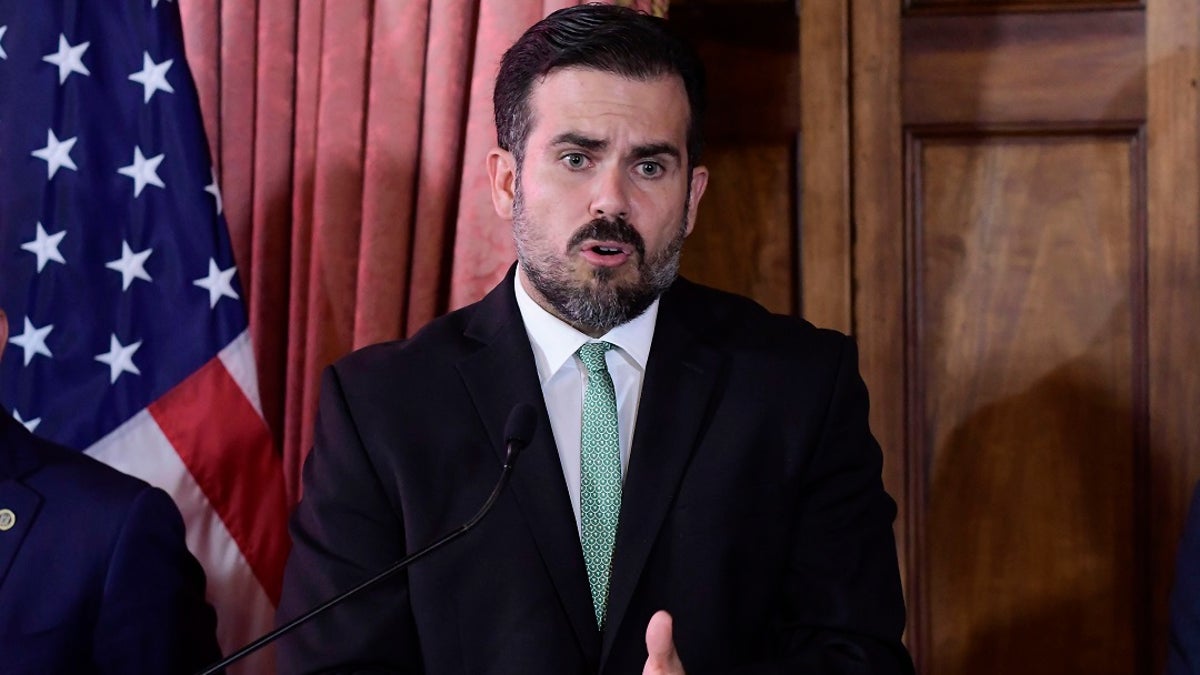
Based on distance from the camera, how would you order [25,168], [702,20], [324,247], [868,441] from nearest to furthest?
[868,441] < [25,168] < [324,247] < [702,20]

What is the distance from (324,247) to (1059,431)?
4.54 ft

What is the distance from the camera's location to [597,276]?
1830 mm

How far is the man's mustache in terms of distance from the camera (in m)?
1.82

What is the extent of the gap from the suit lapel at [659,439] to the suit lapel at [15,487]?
0.83m

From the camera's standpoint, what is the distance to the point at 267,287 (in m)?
2.49

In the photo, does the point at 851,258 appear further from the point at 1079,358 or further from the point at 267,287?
the point at 267,287

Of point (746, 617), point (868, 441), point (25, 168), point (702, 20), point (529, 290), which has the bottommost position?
point (746, 617)

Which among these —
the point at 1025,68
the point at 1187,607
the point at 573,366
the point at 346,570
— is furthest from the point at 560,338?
the point at 1025,68

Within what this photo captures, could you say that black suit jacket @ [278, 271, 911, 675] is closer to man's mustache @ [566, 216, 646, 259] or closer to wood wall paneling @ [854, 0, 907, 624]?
man's mustache @ [566, 216, 646, 259]

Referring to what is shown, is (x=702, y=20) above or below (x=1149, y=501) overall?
above

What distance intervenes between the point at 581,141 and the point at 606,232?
0.42 feet

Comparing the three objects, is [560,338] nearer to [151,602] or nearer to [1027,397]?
[151,602]

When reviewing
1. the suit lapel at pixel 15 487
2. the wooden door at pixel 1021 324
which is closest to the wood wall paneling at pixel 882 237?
the wooden door at pixel 1021 324

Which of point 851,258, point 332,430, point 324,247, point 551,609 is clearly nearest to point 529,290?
point 332,430
